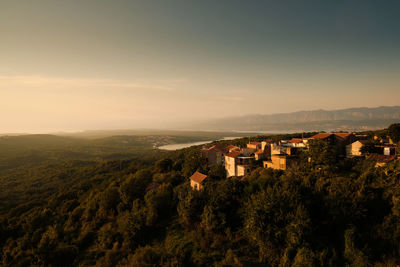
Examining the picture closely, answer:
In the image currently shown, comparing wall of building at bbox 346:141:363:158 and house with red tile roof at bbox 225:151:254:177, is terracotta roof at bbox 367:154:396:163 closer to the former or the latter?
wall of building at bbox 346:141:363:158

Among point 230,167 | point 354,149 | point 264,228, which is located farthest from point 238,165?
point 354,149

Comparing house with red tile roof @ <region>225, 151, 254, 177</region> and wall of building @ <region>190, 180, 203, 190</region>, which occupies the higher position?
house with red tile roof @ <region>225, 151, 254, 177</region>

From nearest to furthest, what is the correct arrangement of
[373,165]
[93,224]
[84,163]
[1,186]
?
[373,165], [93,224], [1,186], [84,163]

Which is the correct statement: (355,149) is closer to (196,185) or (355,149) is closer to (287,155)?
(287,155)

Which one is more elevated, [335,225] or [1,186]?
[335,225]

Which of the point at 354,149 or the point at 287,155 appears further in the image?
the point at 354,149

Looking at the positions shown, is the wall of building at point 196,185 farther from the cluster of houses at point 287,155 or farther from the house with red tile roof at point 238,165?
the house with red tile roof at point 238,165

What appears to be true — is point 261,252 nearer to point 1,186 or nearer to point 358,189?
point 358,189

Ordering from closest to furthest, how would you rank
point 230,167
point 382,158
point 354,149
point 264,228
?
point 264,228 < point 382,158 < point 354,149 < point 230,167

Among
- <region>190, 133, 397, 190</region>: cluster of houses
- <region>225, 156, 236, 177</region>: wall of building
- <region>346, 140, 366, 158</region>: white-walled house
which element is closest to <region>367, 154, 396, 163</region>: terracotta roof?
<region>190, 133, 397, 190</region>: cluster of houses

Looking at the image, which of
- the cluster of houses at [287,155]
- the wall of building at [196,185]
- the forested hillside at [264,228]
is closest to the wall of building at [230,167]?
the cluster of houses at [287,155]

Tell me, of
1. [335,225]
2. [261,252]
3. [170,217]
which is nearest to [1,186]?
[170,217]
